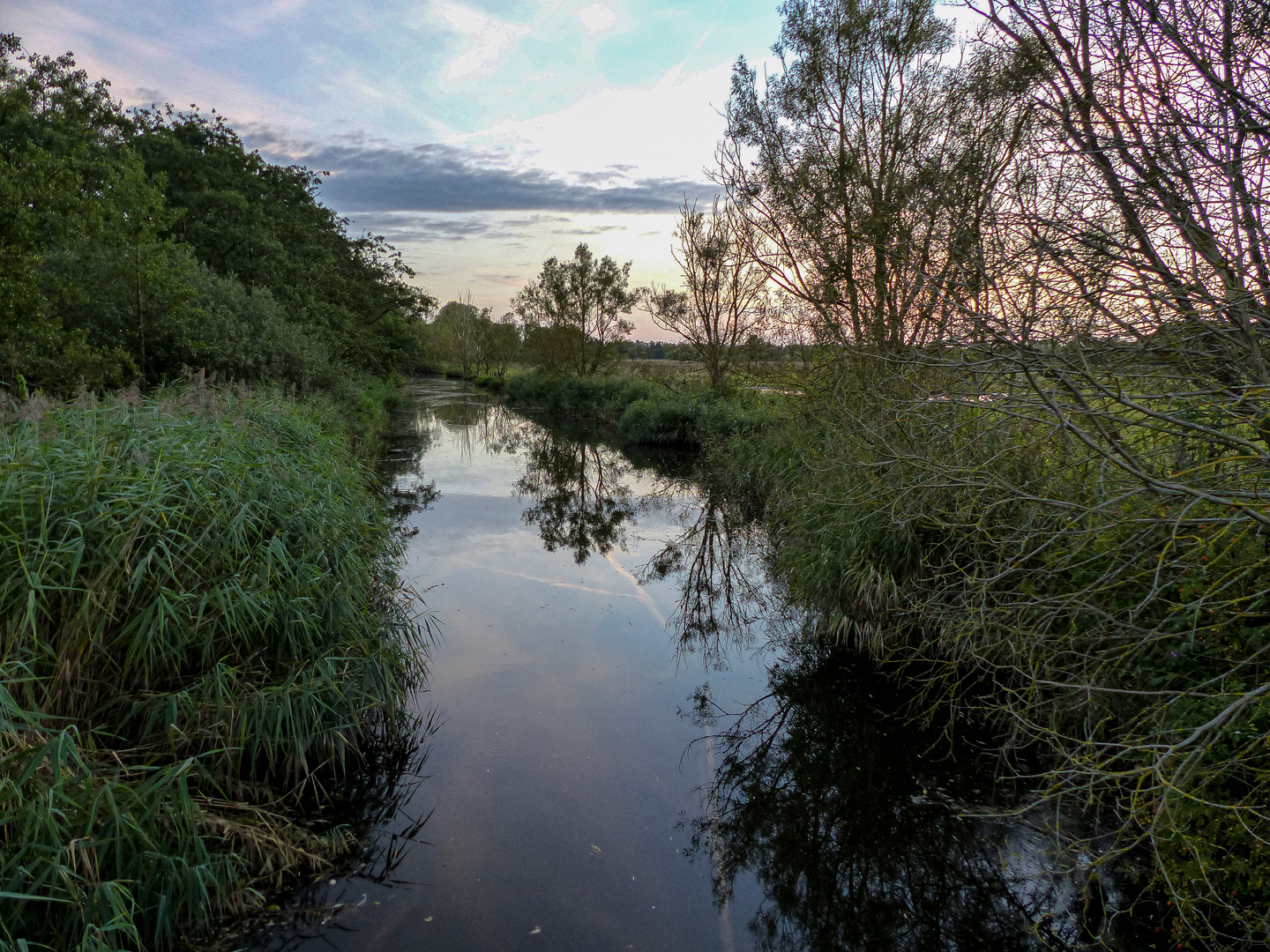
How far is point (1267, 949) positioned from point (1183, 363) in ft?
8.16

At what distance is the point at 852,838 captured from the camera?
429 cm

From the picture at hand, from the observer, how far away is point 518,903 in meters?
3.71

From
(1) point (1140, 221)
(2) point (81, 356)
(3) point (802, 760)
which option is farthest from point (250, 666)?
(2) point (81, 356)

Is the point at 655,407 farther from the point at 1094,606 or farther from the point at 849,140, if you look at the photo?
the point at 1094,606

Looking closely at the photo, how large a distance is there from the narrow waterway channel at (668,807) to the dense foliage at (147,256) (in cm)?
752

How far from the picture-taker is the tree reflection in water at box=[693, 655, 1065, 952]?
3.60 metres

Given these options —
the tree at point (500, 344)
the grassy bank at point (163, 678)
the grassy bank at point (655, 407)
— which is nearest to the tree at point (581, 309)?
the grassy bank at point (655, 407)

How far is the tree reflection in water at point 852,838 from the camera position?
3602 mm

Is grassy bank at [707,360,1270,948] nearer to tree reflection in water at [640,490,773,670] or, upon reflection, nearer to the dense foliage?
tree reflection in water at [640,490,773,670]

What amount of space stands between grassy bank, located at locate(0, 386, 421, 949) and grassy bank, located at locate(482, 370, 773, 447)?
29.6 ft

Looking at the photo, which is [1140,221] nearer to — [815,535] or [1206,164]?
[1206,164]

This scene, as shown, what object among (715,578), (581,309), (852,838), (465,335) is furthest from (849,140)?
(465,335)

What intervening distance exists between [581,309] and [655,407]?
13.3 meters

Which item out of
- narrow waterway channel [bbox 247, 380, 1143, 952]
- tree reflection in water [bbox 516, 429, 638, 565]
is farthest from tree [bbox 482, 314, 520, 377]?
narrow waterway channel [bbox 247, 380, 1143, 952]
